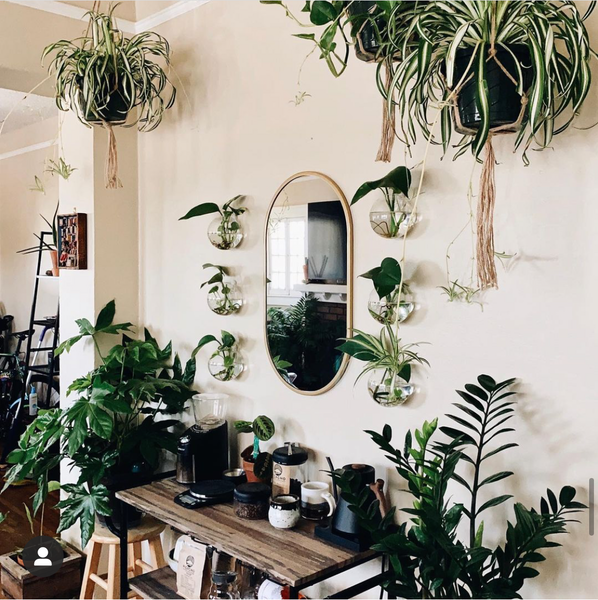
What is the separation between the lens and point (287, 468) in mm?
2160

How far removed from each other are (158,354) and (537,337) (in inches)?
64.2

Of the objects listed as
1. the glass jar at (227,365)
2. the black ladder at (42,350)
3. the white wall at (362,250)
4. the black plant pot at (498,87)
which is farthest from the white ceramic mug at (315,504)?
the black ladder at (42,350)

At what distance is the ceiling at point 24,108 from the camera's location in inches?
180

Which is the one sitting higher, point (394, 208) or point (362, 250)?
point (394, 208)

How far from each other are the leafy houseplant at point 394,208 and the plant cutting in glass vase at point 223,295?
75 centimetres

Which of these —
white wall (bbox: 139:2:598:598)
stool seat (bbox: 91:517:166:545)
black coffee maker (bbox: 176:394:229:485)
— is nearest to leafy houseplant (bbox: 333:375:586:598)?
white wall (bbox: 139:2:598:598)

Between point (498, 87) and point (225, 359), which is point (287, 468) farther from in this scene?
point (498, 87)

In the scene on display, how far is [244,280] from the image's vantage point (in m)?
2.54

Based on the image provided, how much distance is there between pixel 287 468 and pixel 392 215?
0.88 metres

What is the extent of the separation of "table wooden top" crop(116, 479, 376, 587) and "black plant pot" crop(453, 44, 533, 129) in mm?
1179

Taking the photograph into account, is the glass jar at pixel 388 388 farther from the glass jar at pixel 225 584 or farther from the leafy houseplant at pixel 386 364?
the glass jar at pixel 225 584

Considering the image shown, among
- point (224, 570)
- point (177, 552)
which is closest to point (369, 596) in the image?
point (224, 570)

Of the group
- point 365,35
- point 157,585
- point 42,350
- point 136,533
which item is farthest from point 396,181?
point 42,350

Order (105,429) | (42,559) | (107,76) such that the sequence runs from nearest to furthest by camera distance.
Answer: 1. (105,429)
2. (107,76)
3. (42,559)
